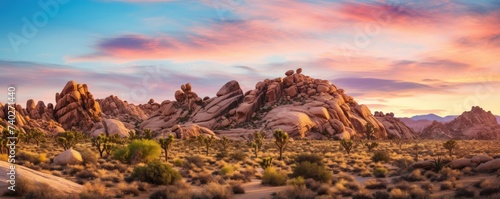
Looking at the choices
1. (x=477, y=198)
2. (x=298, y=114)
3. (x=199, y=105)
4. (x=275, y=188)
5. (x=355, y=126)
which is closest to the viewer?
(x=477, y=198)

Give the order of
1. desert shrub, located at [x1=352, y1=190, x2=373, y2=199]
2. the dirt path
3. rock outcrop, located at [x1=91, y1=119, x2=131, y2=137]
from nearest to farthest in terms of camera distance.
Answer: desert shrub, located at [x1=352, y1=190, x2=373, y2=199]
the dirt path
rock outcrop, located at [x1=91, y1=119, x2=131, y2=137]

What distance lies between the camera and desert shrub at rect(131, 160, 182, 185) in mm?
21578

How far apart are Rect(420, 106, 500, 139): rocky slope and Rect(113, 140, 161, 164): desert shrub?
12979 cm

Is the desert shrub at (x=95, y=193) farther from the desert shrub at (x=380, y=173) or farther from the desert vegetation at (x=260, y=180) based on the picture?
the desert shrub at (x=380, y=173)

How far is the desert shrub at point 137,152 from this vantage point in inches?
1224

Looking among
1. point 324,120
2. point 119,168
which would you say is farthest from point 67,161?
point 324,120

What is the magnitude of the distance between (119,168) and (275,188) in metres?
12.0

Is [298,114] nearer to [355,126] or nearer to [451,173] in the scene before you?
[355,126]

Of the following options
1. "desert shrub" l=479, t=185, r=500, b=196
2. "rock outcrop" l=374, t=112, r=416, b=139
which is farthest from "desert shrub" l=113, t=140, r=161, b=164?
"rock outcrop" l=374, t=112, r=416, b=139

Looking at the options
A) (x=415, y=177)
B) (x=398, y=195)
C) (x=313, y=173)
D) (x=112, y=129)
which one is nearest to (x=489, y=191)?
(x=398, y=195)

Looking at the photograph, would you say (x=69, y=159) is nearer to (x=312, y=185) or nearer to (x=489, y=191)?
(x=312, y=185)

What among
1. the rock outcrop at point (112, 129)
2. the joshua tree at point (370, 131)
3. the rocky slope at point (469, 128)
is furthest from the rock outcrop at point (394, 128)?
the rock outcrop at point (112, 129)

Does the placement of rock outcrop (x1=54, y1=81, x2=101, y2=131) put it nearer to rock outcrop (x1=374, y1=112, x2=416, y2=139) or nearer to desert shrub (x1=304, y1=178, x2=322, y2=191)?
rock outcrop (x1=374, y1=112, x2=416, y2=139)

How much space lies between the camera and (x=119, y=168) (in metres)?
27.4
